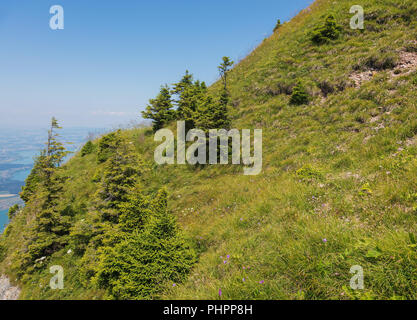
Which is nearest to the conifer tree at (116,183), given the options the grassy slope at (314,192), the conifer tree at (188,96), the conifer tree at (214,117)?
the grassy slope at (314,192)

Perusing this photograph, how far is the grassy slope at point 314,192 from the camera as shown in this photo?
2.96 metres

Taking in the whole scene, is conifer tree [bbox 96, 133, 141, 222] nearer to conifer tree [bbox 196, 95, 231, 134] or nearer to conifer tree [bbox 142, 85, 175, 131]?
conifer tree [bbox 196, 95, 231, 134]

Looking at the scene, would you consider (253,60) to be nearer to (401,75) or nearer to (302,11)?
(302,11)

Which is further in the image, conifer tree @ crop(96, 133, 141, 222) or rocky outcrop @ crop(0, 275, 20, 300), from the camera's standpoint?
rocky outcrop @ crop(0, 275, 20, 300)

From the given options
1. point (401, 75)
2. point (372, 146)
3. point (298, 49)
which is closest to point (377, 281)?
point (372, 146)

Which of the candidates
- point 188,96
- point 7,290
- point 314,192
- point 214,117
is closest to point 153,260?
point 314,192

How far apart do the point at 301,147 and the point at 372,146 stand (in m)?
3.37

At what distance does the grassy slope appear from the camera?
9.73 feet

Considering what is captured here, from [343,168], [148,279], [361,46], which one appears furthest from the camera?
[361,46]

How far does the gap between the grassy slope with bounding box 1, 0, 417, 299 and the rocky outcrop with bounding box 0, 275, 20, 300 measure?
4.01 ft

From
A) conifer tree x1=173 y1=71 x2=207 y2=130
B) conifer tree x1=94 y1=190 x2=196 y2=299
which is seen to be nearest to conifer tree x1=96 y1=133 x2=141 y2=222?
conifer tree x1=94 y1=190 x2=196 y2=299

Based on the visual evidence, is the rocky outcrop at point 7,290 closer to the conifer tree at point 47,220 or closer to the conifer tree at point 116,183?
the conifer tree at point 47,220

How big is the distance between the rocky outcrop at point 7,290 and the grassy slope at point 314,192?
122cm
